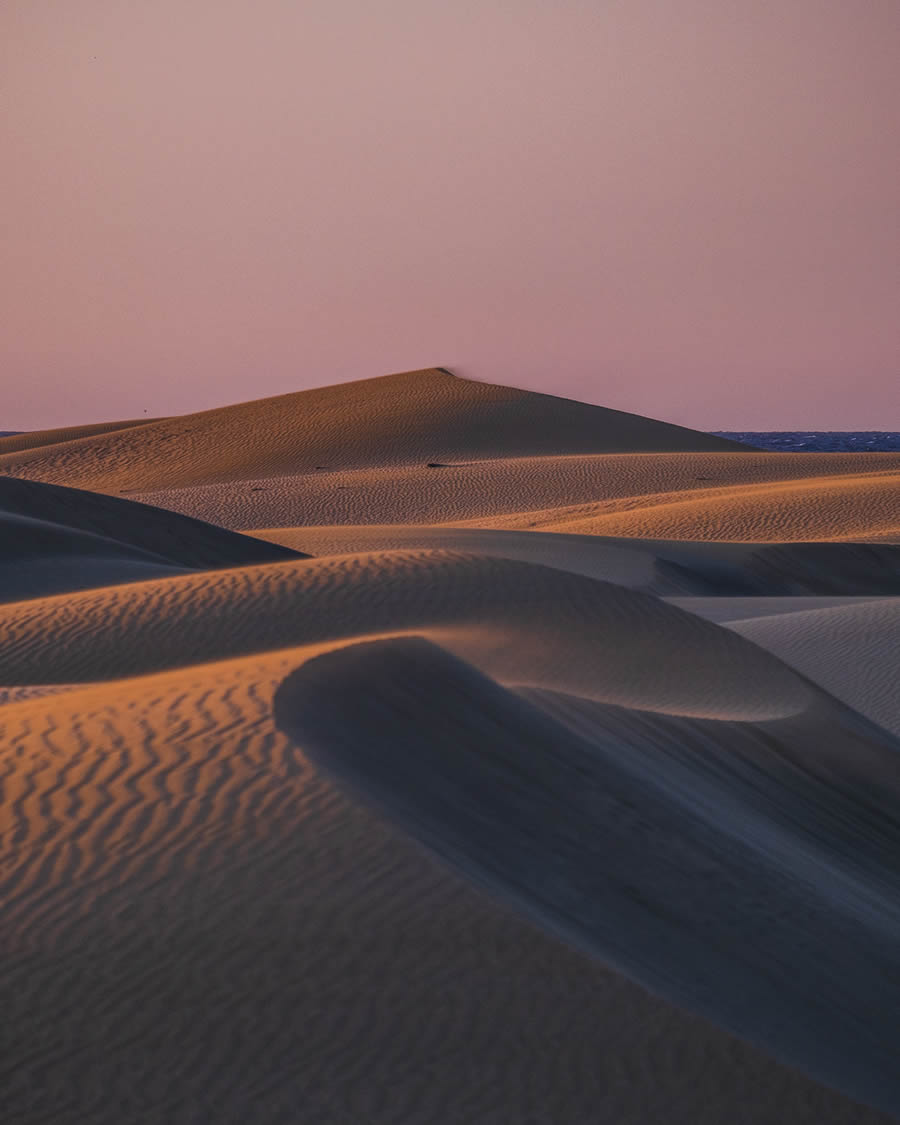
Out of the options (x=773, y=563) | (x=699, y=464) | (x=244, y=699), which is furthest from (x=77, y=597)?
(x=699, y=464)

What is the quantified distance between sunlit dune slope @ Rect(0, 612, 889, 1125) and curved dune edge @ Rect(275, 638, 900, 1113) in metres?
0.08

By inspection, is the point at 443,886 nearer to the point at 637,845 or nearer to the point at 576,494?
the point at 637,845

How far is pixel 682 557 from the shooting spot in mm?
22609

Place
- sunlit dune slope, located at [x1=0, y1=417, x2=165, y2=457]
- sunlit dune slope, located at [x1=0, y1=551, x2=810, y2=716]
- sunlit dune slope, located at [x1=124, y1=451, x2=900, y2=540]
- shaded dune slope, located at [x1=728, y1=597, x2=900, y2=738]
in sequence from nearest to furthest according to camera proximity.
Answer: sunlit dune slope, located at [x1=0, y1=551, x2=810, y2=716] < shaded dune slope, located at [x1=728, y1=597, x2=900, y2=738] < sunlit dune slope, located at [x1=124, y1=451, x2=900, y2=540] < sunlit dune slope, located at [x1=0, y1=417, x2=165, y2=457]

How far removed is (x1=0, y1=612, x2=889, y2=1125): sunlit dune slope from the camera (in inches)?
140

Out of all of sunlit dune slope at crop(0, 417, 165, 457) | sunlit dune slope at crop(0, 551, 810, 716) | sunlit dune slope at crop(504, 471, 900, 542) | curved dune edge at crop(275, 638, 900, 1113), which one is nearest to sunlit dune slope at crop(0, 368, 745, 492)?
sunlit dune slope at crop(0, 417, 165, 457)

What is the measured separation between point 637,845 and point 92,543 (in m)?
12.9

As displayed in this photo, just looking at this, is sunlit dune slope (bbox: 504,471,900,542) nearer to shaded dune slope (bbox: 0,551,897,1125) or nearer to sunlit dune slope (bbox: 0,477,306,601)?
sunlit dune slope (bbox: 0,477,306,601)

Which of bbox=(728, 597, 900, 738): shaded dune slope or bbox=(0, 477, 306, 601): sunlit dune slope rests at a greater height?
bbox=(0, 477, 306, 601): sunlit dune slope

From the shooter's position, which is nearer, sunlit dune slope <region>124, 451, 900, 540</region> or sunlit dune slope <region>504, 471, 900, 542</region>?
sunlit dune slope <region>504, 471, 900, 542</region>

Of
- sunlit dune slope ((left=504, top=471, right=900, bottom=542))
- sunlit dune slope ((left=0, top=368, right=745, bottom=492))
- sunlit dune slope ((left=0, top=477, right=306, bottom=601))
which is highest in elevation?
sunlit dune slope ((left=0, top=368, right=745, bottom=492))

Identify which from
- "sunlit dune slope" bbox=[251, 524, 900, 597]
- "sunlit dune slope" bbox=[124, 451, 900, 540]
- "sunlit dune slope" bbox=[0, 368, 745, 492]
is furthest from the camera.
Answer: "sunlit dune slope" bbox=[0, 368, 745, 492]

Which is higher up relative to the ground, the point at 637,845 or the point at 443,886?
the point at 443,886

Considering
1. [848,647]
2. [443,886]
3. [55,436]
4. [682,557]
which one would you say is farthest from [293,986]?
[55,436]
